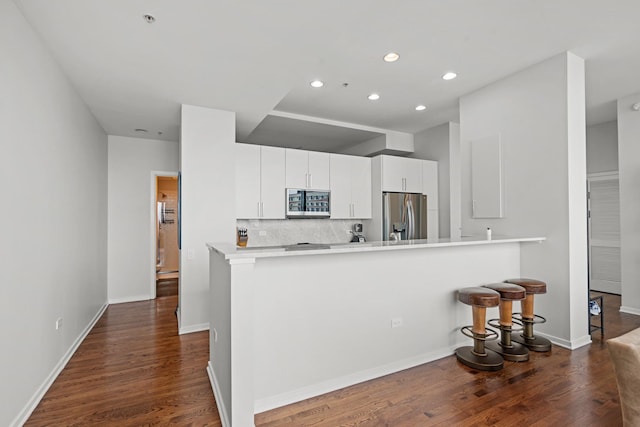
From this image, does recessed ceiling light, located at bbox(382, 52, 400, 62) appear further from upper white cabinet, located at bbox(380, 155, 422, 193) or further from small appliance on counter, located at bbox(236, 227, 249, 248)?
small appliance on counter, located at bbox(236, 227, 249, 248)

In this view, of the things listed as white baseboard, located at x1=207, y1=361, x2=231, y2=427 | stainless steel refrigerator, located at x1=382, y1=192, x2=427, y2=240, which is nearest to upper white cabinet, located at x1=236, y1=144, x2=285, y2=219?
stainless steel refrigerator, located at x1=382, y1=192, x2=427, y2=240

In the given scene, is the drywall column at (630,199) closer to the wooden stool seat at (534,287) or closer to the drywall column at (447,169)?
the drywall column at (447,169)

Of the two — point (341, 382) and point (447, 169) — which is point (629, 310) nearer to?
point (447, 169)

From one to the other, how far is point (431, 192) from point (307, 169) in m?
2.32

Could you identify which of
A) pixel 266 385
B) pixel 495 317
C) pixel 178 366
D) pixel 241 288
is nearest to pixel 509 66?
pixel 495 317

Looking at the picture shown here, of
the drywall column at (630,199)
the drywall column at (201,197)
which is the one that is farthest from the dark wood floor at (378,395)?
the drywall column at (630,199)

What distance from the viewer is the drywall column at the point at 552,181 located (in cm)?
320

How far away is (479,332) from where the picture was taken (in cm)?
281

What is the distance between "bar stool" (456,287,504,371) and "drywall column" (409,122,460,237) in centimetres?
285

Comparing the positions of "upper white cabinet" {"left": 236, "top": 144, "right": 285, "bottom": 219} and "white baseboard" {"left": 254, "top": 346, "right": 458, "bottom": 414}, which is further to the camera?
"upper white cabinet" {"left": 236, "top": 144, "right": 285, "bottom": 219}

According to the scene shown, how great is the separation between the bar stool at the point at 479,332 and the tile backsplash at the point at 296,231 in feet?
9.53

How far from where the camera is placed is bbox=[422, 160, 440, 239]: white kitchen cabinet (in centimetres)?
571

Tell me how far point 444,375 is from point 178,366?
227 centimetres

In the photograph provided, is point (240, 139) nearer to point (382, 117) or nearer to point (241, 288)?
point (382, 117)
